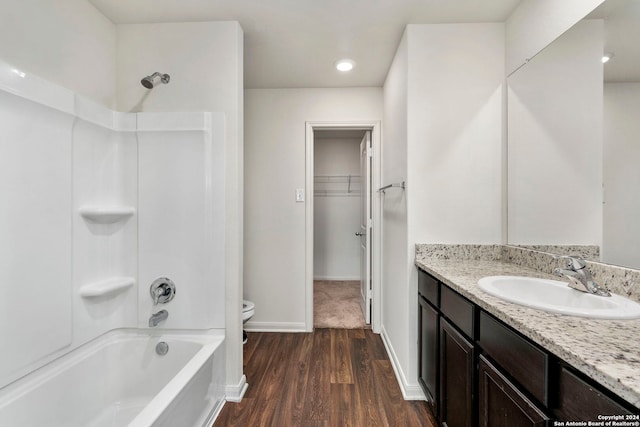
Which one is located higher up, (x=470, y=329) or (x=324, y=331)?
(x=470, y=329)

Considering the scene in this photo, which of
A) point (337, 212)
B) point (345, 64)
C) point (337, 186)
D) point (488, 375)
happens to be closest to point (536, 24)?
point (345, 64)

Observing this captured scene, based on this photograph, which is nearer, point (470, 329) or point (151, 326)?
point (470, 329)

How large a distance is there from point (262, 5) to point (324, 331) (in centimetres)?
269

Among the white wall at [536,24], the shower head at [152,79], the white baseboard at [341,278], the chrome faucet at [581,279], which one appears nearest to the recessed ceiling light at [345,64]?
the white wall at [536,24]

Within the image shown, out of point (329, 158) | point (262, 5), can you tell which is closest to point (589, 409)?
point (262, 5)

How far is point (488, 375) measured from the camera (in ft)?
3.30

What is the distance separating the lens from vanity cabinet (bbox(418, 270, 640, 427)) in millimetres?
663

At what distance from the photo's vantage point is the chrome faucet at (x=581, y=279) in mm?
1028

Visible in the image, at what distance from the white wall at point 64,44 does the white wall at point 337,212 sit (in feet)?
10.5

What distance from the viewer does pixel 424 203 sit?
1.75m

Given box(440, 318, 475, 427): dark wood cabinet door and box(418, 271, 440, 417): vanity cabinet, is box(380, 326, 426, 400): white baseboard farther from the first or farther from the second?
box(440, 318, 475, 427): dark wood cabinet door

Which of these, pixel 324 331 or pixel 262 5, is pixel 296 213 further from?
pixel 262 5

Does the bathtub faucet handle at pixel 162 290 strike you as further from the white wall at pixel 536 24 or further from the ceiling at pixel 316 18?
the white wall at pixel 536 24

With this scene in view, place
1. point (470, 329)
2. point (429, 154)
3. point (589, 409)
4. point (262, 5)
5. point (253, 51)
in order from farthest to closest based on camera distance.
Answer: point (253, 51)
point (429, 154)
point (262, 5)
point (470, 329)
point (589, 409)
